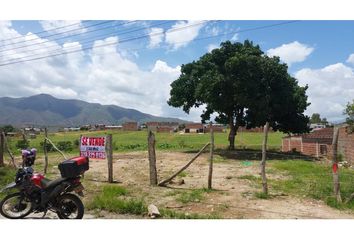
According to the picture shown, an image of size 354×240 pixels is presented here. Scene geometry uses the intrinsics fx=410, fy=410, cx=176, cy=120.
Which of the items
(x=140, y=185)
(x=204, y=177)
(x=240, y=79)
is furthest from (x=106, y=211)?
(x=240, y=79)

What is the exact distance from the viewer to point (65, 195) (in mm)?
8195

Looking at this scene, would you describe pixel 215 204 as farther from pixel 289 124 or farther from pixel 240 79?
pixel 289 124

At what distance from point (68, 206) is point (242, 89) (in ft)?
64.2

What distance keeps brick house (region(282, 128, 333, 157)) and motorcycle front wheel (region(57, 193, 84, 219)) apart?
2404 cm

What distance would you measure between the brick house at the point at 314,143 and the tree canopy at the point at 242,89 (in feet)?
5.76

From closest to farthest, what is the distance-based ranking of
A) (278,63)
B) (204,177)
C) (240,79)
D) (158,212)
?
(158,212), (204,177), (240,79), (278,63)

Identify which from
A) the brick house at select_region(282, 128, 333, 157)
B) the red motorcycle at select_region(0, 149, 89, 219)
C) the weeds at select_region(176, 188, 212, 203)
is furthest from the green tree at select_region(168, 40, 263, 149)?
the red motorcycle at select_region(0, 149, 89, 219)

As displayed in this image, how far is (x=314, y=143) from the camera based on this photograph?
32281 mm

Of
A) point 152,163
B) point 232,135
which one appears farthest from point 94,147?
point 232,135

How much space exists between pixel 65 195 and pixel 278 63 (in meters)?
23.4

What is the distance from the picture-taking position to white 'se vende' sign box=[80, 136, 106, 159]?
14023mm

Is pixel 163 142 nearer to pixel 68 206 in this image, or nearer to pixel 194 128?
pixel 68 206

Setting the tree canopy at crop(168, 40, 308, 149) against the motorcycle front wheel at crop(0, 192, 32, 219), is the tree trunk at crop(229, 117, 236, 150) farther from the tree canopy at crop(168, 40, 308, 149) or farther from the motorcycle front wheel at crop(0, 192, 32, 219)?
the motorcycle front wheel at crop(0, 192, 32, 219)
